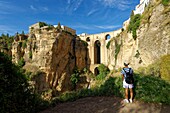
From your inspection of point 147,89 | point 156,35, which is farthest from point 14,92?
point 156,35

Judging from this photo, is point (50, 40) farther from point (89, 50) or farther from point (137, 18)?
point (137, 18)

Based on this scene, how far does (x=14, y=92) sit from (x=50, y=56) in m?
27.1

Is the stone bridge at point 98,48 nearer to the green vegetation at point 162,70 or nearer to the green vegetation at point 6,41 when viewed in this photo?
the green vegetation at point 6,41

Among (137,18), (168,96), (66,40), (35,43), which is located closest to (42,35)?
(35,43)

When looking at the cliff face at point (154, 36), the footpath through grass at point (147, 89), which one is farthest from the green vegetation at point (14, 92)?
the cliff face at point (154, 36)

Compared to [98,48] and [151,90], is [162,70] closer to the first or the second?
[151,90]

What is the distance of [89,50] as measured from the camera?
137 ft

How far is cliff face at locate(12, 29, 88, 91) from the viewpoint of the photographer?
33.7 m

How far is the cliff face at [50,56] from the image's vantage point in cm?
3366

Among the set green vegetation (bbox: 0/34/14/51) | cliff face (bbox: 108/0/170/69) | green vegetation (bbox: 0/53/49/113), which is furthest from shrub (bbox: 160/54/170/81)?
green vegetation (bbox: 0/34/14/51)

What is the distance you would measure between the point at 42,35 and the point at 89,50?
11.9 meters

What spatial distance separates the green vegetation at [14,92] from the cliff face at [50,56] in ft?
84.0

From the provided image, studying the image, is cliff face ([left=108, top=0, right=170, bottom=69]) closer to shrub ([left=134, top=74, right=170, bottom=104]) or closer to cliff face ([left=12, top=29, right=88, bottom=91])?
shrub ([left=134, top=74, right=170, bottom=104])

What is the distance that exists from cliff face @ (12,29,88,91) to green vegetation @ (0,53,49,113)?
25.6 meters
